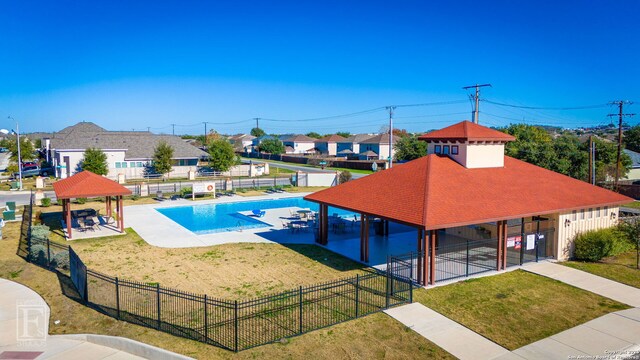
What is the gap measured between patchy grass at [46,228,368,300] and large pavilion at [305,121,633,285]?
7.60 feet

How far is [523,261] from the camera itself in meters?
20.9

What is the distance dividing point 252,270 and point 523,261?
1267 cm

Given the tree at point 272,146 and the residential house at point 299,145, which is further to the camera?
the residential house at point 299,145

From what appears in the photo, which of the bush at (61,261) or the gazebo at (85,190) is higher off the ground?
the gazebo at (85,190)

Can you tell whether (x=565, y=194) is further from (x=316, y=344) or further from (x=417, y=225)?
(x=316, y=344)

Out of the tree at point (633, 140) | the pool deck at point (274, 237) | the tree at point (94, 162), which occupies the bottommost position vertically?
the pool deck at point (274, 237)

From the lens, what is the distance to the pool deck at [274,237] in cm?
2353

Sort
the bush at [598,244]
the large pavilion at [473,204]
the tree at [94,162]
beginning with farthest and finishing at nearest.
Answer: the tree at [94,162]
the bush at [598,244]
the large pavilion at [473,204]

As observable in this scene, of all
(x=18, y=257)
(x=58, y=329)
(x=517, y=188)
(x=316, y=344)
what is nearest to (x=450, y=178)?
(x=517, y=188)

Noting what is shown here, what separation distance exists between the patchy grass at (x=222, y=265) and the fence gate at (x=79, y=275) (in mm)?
1994

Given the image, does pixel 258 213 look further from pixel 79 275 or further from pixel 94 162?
pixel 94 162

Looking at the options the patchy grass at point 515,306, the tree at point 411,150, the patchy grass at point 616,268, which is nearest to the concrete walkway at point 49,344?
the patchy grass at point 515,306

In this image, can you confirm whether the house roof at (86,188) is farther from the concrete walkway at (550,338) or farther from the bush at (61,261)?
the concrete walkway at (550,338)

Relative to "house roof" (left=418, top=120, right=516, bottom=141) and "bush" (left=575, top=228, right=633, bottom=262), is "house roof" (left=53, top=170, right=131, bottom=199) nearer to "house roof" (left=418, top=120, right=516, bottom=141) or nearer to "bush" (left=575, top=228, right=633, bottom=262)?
"house roof" (left=418, top=120, right=516, bottom=141)
